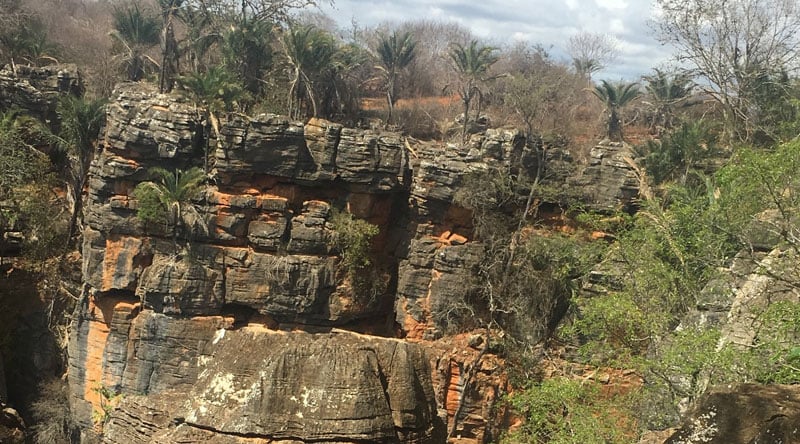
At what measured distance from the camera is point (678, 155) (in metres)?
20.7

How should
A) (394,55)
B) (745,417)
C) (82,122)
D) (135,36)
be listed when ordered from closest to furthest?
(745,417) → (82,122) → (135,36) → (394,55)

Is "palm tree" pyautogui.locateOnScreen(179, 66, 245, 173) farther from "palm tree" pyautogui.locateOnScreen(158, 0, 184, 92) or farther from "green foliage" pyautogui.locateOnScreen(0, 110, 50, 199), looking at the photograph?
"green foliage" pyautogui.locateOnScreen(0, 110, 50, 199)

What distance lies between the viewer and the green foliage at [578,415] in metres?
10.9

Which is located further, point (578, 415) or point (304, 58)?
point (304, 58)

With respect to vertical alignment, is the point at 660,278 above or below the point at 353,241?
above

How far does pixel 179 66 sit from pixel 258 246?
40.1 feet

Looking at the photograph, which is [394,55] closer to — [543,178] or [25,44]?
[543,178]

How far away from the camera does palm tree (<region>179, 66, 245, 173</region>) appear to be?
20.3 meters

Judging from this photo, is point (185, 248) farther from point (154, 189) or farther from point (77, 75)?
point (77, 75)

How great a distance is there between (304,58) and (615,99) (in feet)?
43.9

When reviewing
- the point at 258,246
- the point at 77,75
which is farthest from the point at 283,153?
the point at 77,75

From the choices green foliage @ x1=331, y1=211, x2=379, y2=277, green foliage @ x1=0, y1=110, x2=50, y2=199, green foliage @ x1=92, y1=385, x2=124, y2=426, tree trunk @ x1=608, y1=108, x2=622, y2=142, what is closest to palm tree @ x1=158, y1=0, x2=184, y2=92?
green foliage @ x1=0, y1=110, x2=50, y2=199

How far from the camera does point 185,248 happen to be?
20.3 metres

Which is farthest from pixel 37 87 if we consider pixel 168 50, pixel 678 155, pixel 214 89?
pixel 678 155
